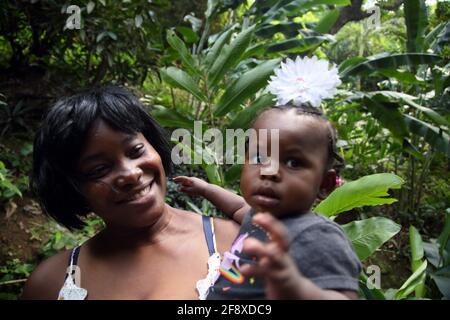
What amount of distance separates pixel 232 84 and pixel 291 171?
3.90 ft

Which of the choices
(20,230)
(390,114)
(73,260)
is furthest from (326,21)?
(20,230)

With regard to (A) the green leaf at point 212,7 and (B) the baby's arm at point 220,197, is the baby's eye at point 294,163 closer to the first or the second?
(B) the baby's arm at point 220,197

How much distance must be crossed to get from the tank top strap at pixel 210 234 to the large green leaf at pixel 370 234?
0.50 metres

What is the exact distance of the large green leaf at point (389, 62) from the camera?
2.16 m

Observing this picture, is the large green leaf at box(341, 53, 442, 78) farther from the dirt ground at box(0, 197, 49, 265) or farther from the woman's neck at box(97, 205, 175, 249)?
the dirt ground at box(0, 197, 49, 265)

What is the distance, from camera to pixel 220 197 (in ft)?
4.55

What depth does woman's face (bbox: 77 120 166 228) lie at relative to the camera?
3.73ft

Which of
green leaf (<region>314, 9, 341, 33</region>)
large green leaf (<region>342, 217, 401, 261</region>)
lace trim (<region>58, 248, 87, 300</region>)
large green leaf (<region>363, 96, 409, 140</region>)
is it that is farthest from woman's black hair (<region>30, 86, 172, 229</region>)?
green leaf (<region>314, 9, 341, 33</region>)

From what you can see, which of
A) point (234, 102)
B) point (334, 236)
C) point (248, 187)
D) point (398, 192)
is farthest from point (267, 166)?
point (398, 192)

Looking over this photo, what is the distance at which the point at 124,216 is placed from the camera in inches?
46.3

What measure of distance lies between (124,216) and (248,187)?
0.44m

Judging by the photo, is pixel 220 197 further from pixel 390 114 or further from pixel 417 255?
pixel 390 114

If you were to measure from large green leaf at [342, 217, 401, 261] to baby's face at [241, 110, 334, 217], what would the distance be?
0.64 metres

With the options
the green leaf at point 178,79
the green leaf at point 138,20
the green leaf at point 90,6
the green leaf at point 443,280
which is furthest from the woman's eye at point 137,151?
the green leaf at point 138,20
